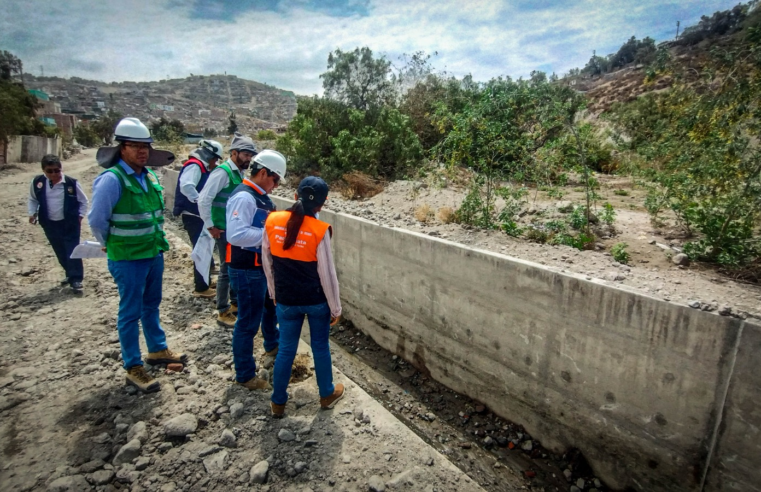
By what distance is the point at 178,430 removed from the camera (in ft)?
8.61

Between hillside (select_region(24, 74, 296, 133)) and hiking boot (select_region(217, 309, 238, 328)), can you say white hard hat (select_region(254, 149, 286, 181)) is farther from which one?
hillside (select_region(24, 74, 296, 133))

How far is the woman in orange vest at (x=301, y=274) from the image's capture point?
2598 millimetres

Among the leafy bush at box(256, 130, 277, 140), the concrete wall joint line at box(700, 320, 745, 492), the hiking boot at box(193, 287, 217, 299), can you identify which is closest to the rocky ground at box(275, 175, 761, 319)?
the concrete wall joint line at box(700, 320, 745, 492)

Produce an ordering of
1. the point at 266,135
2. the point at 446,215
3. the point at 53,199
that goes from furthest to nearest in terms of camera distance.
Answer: the point at 266,135 < the point at 446,215 < the point at 53,199

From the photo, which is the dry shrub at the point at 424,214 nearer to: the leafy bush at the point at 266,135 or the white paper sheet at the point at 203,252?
the white paper sheet at the point at 203,252

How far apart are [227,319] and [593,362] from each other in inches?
149

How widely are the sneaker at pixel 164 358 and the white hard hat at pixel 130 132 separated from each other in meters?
1.85

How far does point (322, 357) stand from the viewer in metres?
2.93

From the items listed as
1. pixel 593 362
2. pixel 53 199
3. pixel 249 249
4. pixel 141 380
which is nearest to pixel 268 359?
pixel 141 380

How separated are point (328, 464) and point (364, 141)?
8180 mm

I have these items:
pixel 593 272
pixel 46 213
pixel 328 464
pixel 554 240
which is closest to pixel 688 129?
pixel 554 240

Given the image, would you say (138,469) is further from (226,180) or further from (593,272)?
(593,272)

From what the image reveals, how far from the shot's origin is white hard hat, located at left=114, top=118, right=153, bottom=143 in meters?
2.87

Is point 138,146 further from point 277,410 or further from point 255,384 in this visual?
point 277,410
